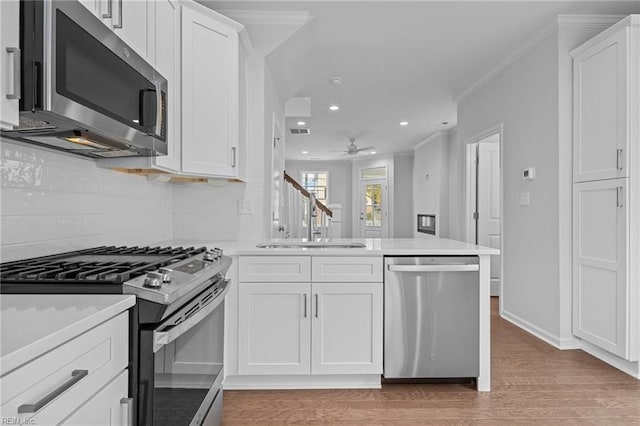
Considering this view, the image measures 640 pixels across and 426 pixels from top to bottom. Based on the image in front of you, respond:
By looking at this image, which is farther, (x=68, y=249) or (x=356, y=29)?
(x=356, y=29)

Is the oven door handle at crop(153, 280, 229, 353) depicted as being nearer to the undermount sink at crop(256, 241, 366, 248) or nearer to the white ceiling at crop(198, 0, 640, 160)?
the undermount sink at crop(256, 241, 366, 248)

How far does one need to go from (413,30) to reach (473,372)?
269 centimetres

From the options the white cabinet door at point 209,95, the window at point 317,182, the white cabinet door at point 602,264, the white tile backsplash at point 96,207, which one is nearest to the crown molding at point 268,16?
the white cabinet door at point 209,95

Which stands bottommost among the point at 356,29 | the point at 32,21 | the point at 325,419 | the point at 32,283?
the point at 325,419

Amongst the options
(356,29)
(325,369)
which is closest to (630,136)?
(356,29)

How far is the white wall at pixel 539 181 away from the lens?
322cm

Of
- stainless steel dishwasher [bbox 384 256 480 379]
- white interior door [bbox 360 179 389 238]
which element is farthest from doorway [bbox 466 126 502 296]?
white interior door [bbox 360 179 389 238]

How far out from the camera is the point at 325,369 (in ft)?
7.88

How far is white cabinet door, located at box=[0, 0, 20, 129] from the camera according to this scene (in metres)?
1.01

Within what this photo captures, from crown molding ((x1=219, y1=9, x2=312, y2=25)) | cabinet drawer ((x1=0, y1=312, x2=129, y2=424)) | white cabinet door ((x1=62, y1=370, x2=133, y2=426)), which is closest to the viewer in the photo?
cabinet drawer ((x1=0, y1=312, x2=129, y2=424))

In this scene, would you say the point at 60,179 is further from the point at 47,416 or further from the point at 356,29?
the point at 356,29

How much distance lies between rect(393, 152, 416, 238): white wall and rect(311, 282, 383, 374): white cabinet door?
26.6 feet

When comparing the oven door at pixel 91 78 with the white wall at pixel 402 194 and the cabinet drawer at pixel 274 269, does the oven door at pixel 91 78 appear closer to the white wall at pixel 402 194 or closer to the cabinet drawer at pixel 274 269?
the cabinet drawer at pixel 274 269

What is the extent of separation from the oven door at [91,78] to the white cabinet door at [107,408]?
0.77 meters
